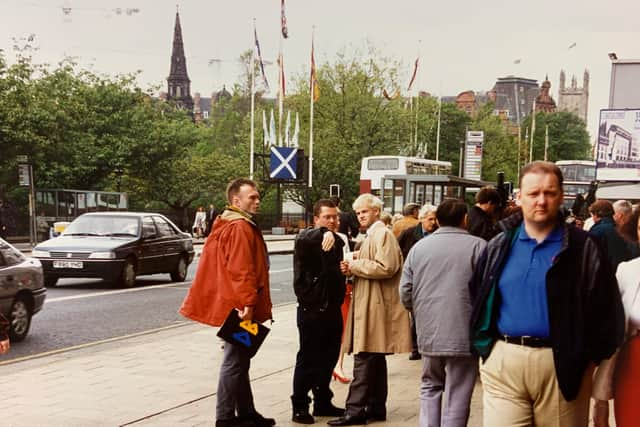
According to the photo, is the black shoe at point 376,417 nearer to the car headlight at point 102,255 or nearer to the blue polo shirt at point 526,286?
the blue polo shirt at point 526,286

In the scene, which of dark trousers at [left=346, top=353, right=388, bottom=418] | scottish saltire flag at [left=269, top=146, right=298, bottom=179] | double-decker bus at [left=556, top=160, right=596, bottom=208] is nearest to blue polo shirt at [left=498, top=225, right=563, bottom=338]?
dark trousers at [left=346, top=353, right=388, bottom=418]

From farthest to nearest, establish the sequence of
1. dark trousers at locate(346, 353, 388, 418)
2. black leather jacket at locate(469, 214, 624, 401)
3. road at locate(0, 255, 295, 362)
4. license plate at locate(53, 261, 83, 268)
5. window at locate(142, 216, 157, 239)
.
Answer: window at locate(142, 216, 157, 239)
license plate at locate(53, 261, 83, 268)
road at locate(0, 255, 295, 362)
dark trousers at locate(346, 353, 388, 418)
black leather jacket at locate(469, 214, 624, 401)

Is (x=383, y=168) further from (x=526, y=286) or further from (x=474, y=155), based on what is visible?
(x=526, y=286)

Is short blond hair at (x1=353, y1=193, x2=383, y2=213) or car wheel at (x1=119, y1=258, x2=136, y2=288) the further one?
car wheel at (x1=119, y1=258, x2=136, y2=288)

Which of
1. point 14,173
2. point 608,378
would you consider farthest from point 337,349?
point 14,173

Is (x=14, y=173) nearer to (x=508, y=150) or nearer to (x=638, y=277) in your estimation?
(x=638, y=277)

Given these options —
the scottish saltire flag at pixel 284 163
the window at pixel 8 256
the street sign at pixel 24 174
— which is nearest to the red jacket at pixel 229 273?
the window at pixel 8 256

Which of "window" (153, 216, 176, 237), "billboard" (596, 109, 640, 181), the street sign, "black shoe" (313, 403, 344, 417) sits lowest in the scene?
"black shoe" (313, 403, 344, 417)

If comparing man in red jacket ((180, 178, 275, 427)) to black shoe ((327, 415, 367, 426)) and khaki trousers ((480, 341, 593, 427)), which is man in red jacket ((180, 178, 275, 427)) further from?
khaki trousers ((480, 341, 593, 427))

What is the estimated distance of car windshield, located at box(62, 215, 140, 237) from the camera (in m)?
18.3

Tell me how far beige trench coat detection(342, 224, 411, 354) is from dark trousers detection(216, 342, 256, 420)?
2.54 ft

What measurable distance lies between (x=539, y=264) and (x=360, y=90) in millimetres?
54612

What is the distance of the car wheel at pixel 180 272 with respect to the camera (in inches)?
778

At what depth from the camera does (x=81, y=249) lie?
1709cm
